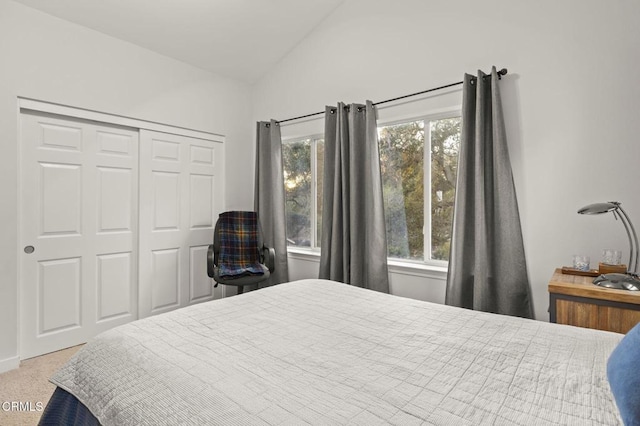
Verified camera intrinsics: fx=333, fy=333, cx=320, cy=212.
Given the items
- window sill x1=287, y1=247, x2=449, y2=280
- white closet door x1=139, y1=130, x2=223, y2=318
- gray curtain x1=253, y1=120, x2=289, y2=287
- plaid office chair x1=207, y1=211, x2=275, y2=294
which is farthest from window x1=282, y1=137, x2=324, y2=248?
window sill x1=287, y1=247, x2=449, y2=280

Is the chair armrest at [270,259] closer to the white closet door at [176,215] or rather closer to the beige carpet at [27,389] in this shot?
the white closet door at [176,215]

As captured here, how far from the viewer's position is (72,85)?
2.77 m

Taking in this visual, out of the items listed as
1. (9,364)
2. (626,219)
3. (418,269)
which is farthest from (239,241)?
(626,219)

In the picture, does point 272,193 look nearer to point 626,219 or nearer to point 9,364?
point 9,364

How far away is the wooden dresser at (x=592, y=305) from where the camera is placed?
1597mm

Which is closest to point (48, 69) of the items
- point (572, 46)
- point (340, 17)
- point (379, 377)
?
point (340, 17)

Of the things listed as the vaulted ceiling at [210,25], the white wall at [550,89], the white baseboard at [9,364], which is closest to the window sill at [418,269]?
the white wall at [550,89]

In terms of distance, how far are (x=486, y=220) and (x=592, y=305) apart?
0.83 m

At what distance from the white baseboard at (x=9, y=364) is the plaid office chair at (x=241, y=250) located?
152 centimetres

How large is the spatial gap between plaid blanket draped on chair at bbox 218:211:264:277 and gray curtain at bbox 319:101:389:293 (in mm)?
827

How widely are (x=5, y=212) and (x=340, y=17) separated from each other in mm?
3341

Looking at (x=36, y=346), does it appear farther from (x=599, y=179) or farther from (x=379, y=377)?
(x=599, y=179)

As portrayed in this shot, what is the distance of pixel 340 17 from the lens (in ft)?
11.1

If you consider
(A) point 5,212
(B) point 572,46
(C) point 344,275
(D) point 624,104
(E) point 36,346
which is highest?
(B) point 572,46
